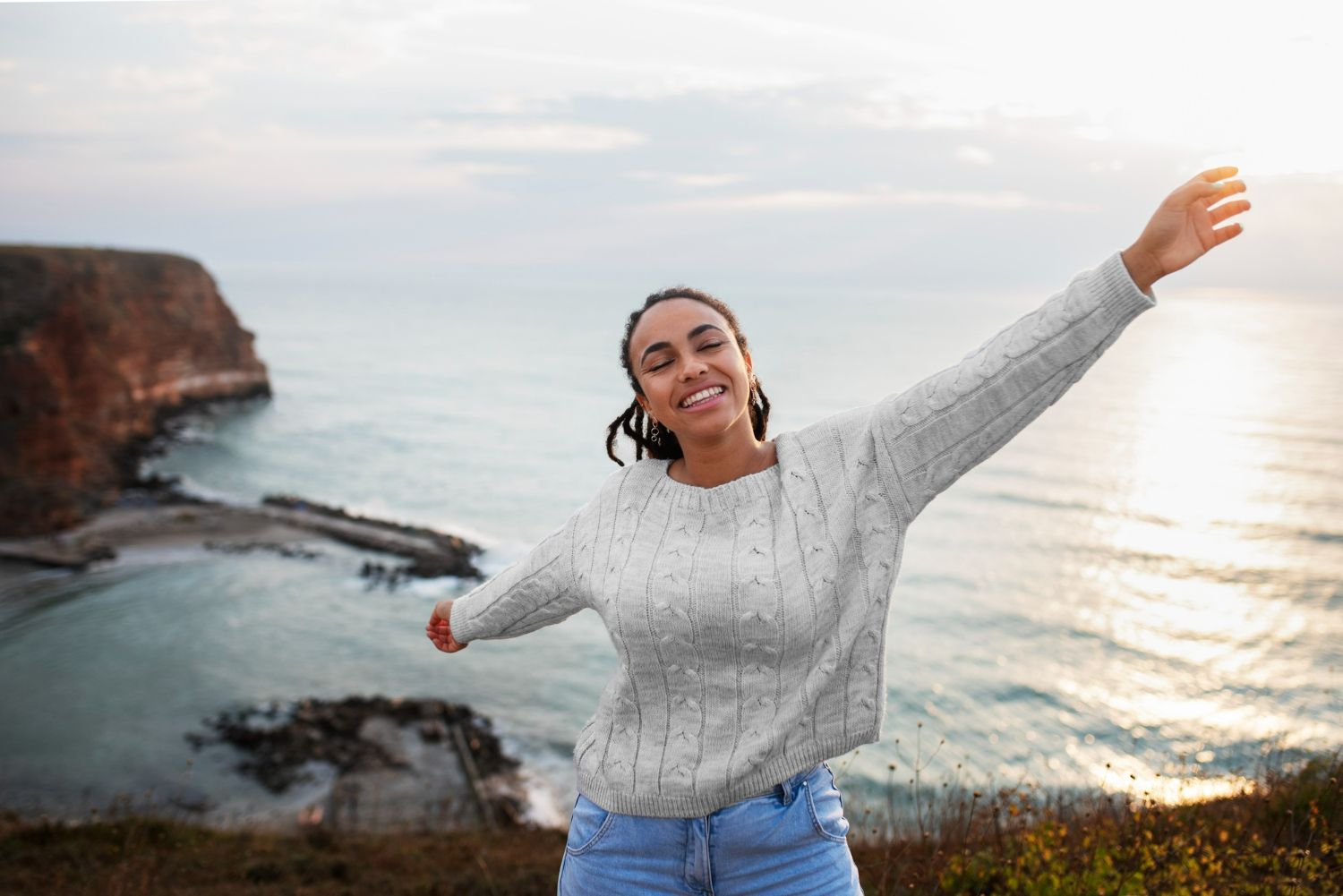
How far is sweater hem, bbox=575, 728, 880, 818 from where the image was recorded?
2174 millimetres

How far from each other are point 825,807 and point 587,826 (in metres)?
0.59

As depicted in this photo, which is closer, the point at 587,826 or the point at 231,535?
the point at 587,826

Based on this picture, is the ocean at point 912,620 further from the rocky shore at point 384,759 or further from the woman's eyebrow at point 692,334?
the woman's eyebrow at point 692,334

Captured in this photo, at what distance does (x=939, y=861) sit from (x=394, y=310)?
198 meters

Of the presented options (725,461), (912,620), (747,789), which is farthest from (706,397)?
(912,620)

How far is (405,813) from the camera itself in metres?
15.3

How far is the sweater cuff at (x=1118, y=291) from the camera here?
2.03 meters

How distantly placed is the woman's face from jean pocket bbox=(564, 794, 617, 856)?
961mm

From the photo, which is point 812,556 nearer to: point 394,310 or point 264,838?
point 264,838

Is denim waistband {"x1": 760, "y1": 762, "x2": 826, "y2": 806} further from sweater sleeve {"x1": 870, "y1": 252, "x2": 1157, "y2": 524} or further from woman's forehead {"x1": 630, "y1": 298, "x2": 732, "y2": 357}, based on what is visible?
woman's forehead {"x1": 630, "y1": 298, "x2": 732, "y2": 357}

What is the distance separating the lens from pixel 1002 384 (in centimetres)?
209

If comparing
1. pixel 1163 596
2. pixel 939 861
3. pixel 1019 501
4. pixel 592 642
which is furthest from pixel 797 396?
pixel 939 861

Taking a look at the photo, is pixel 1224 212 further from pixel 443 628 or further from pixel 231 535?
pixel 231 535

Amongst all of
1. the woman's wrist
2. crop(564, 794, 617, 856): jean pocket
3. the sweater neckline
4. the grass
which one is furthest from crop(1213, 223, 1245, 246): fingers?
the grass
